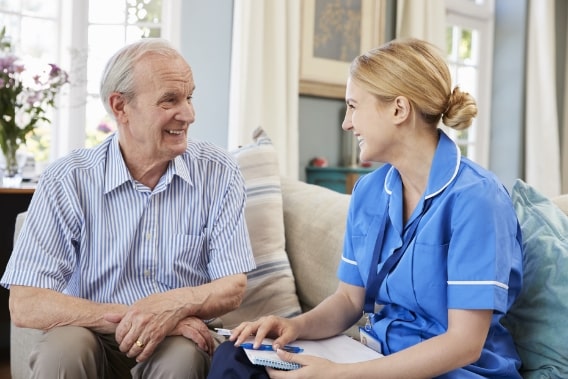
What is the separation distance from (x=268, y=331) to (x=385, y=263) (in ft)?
0.91

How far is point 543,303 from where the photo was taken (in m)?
1.52

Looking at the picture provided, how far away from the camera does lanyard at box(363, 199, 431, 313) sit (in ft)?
4.83

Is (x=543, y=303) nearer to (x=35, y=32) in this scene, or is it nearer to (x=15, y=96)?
(x=15, y=96)

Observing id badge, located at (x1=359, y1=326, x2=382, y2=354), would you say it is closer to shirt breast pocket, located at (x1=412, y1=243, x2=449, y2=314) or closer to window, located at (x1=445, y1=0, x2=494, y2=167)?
shirt breast pocket, located at (x1=412, y1=243, x2=449, y2=314)

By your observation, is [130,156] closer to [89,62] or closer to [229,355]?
[229,355]

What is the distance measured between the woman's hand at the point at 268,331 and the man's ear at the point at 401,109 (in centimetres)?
48

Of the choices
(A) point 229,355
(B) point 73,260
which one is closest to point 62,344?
(B) point 73,260

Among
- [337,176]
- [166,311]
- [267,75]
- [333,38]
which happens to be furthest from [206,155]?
[333,38]

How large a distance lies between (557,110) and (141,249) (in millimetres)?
5191

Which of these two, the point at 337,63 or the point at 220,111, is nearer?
the point at 220,111

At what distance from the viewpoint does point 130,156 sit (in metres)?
1.90

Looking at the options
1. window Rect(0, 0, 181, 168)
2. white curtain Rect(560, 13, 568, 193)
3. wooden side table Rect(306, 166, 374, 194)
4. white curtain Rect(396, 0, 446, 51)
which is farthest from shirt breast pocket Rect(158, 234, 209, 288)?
white curtain Rect(560, 13, 568, 193)

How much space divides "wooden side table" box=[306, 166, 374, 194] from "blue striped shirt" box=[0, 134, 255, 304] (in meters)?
2.47

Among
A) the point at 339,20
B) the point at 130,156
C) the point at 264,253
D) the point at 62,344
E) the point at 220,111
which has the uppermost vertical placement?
the point at 339,20
